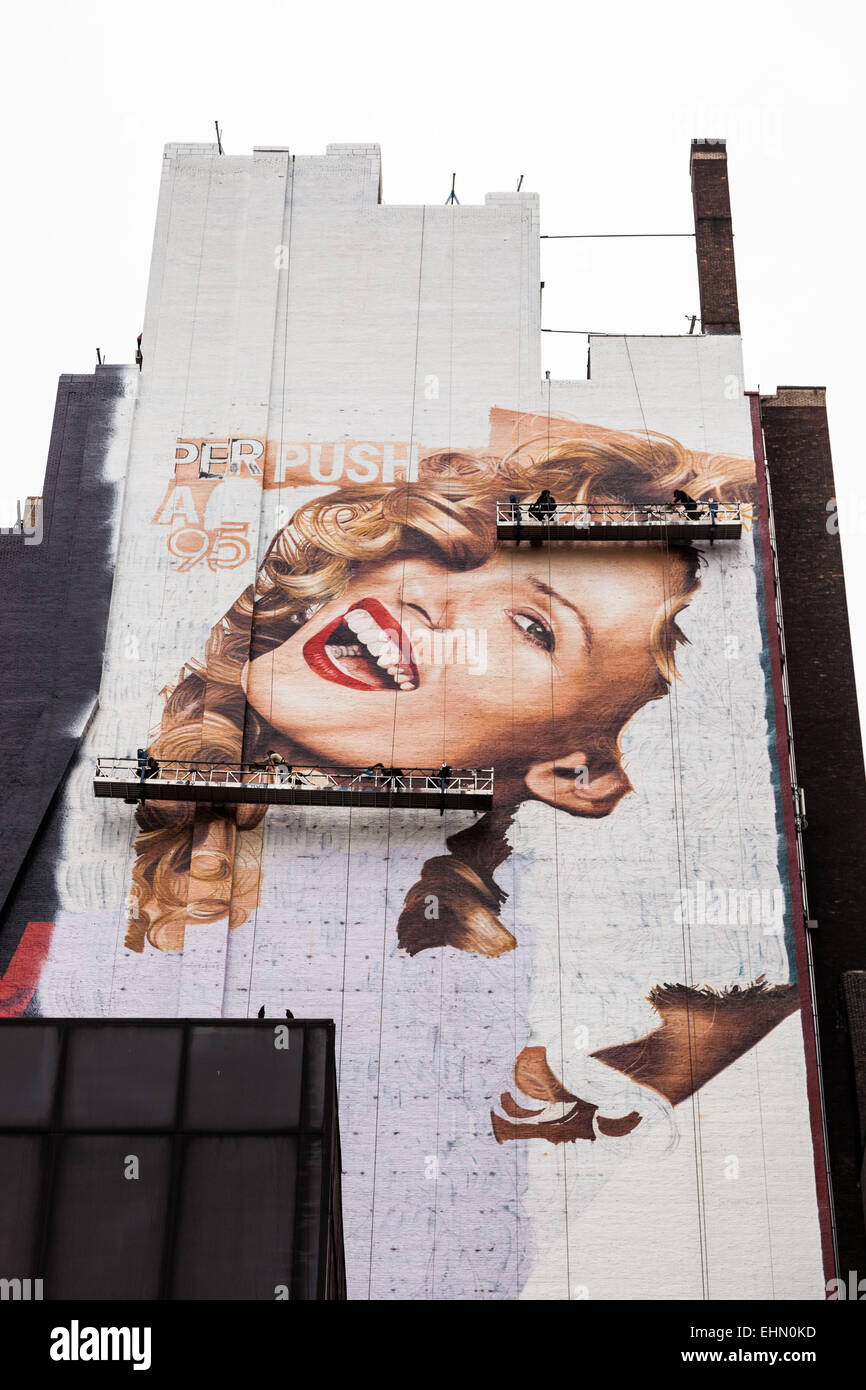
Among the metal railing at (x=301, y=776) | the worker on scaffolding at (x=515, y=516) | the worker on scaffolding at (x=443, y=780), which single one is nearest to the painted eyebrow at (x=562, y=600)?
the worker on scaffolding at (x=515, y=516)

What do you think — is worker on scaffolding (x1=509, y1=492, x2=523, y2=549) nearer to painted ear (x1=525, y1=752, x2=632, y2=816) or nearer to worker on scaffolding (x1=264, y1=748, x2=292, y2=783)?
painted ear (x1=525, y1=752, x2=632, y2=816)

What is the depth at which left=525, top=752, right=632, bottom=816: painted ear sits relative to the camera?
148 feet

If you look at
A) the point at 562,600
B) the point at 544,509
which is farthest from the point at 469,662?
the point at 544,509

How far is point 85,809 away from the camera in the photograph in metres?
45.2

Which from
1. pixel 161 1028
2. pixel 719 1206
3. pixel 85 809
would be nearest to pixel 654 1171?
pixel 719 1206

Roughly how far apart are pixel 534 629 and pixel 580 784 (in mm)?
4805

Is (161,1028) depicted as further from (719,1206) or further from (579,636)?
(579,636)

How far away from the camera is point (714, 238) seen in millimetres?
54094

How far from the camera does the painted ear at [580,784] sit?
45.1 metres

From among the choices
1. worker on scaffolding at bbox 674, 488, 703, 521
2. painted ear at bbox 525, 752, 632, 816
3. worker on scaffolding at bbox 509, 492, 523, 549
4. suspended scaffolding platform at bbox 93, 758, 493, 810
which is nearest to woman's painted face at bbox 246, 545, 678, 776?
painted ear at bbox 525, 752, 632, 816

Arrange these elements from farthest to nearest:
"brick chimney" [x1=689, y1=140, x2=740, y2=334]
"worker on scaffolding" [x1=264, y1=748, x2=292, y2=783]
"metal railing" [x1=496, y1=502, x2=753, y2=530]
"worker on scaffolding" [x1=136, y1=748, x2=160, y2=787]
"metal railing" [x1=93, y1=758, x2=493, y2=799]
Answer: "brick chimney" [x1=689, y1=140, x2=740, y2=334]
"metal railing" [x1=496, y1=502, x2=753, y2=530]
"worker on scaffolding" [x1=264, y1=748, x2=292, y2=783]
"metal railing" [x1=93, y1=758, x2=493, y2=799]
"worker on scaffolding" [x1=136, y1=748, x2=160, y2=787]

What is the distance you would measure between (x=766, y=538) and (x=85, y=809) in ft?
68.8

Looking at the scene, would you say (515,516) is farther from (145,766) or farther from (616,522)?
(145,766)

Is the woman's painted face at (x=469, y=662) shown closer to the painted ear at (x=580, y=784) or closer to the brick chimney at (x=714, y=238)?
the painted ear at (x=580, y=784)
